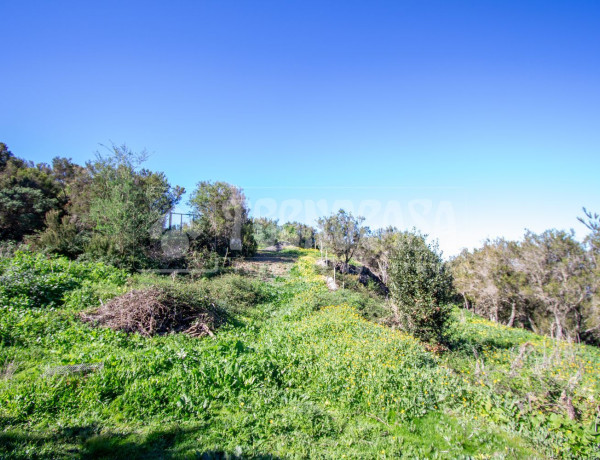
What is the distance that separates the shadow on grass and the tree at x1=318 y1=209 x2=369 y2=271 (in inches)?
606

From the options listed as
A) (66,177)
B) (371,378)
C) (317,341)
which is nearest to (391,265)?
(317,341)

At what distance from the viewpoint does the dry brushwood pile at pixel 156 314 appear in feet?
23.1

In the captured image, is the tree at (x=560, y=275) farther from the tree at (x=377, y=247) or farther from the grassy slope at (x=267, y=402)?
the grassy slope at (x=267, y=402)

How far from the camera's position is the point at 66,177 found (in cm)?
2383

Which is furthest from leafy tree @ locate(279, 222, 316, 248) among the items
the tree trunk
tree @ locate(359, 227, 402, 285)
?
the tree trunk

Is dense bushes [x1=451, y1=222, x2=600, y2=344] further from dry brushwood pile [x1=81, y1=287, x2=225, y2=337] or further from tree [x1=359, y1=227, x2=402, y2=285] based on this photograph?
dry brushwood pile [x1=81, y1=287, x2=225, y2=337]

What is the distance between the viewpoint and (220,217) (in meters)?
18.4

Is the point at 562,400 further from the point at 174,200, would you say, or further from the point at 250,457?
the point at 174,200

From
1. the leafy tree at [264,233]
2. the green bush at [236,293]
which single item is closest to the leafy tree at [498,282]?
the green bush at [236,293]

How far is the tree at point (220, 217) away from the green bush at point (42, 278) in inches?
269

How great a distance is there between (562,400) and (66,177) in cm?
3146

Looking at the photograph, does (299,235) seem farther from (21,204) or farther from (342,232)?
(21,204)

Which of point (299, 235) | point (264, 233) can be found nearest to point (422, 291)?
point (264, 233)

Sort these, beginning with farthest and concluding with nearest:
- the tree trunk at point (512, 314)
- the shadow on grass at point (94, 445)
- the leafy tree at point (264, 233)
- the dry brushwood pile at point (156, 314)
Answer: the leafy tree at point (264, 233) < the tree trunk at point (512, 314) < the dry brushwood pile at point (156, 314) < the shadow on grass at point (94, 445)
